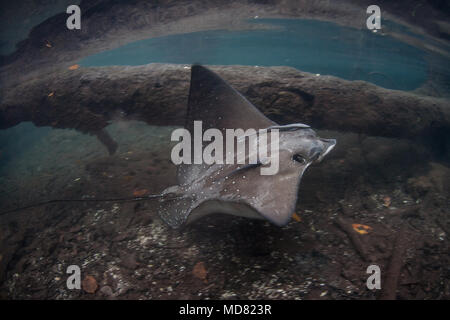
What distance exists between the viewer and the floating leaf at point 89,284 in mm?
3205

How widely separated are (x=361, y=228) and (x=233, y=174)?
8.62 ft

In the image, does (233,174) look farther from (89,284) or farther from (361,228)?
(89,284)

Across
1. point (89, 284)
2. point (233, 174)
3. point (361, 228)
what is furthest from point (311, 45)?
point (89, 284)

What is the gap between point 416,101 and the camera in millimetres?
5965

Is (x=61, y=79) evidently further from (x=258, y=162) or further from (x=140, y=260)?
(x=258, y=162)

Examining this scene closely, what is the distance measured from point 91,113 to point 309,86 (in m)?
6.18

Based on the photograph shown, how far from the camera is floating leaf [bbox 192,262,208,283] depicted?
314cm

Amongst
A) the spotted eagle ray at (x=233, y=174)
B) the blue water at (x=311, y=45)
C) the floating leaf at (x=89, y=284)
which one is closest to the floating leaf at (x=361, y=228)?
the spotted eagle ray at (x=233, y=174)

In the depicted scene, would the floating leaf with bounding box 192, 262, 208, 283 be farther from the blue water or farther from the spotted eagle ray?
the blue water

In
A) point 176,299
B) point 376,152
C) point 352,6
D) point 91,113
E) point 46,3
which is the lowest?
point 176,299

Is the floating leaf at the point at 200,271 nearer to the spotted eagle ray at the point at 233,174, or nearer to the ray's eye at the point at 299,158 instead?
the spotted eagle ray at the point at 233,174

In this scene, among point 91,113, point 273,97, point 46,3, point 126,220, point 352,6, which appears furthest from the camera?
point 352,6

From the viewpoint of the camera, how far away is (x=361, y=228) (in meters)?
3.87

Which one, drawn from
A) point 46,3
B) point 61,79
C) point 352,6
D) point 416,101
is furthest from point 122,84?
point 352,6
